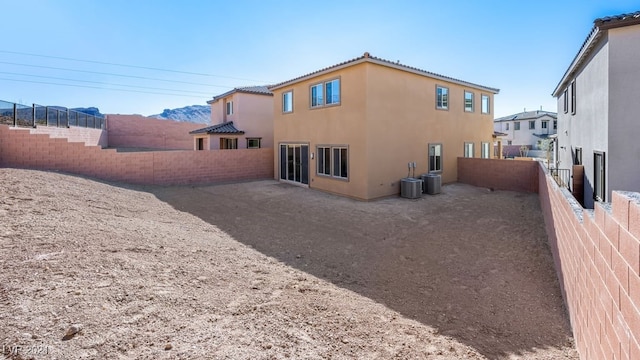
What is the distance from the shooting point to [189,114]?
78.2m

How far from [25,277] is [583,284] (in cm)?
661

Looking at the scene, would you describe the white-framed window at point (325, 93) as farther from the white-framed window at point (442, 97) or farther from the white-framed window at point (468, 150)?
the white-framed window at point (468, 150)

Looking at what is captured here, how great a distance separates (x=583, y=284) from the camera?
11.8 feet

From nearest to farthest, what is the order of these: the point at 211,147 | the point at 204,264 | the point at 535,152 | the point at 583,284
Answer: the point at 583,284 → the point at 204,264 → the point at 211,147 → the point at 535,152

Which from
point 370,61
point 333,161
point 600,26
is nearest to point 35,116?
point 333,161

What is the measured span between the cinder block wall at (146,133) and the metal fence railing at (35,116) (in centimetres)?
993

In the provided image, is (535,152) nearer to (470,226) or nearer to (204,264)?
(470,226)

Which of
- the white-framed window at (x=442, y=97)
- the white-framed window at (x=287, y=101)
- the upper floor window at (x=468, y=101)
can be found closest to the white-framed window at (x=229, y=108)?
the white-framed window at (x=287, y=101)

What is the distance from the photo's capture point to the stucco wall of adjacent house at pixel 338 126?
13109mm

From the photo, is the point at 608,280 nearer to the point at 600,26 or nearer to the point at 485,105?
the point at 600,26

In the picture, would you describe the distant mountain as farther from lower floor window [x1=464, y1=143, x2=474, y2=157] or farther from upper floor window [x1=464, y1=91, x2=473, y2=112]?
lower floor window [x1=464, y1=143, x2=474, y2=157]

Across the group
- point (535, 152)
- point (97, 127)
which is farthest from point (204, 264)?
point (535, 152)

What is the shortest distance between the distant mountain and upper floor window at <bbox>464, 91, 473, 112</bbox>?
66664 millimetres

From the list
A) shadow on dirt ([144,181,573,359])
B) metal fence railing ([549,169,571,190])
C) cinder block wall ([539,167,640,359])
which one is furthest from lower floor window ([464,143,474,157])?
cinder block wall ([539,167,640,359])
